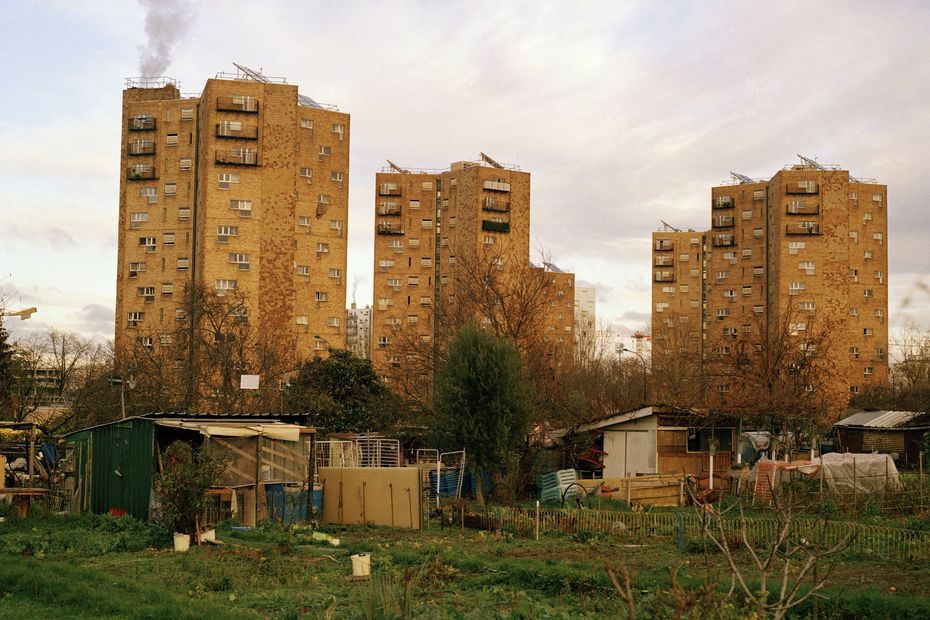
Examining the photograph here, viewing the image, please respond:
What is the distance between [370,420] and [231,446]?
1794cm

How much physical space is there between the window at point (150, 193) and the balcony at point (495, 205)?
1393 inches

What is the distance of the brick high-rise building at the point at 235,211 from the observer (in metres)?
74.3

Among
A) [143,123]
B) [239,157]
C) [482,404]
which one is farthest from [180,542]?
[143,123]

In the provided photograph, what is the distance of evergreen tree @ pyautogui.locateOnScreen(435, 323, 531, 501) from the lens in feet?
105

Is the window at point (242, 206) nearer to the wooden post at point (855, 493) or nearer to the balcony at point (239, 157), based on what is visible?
the balcony at point (239, 157)

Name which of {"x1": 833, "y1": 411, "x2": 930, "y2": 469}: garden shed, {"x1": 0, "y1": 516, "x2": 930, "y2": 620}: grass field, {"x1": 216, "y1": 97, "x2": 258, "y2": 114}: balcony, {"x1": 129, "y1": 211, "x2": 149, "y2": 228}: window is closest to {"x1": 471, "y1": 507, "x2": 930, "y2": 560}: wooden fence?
{"x1": 0, "y1": 516, "x2": 930, "y2": 620}: grass field

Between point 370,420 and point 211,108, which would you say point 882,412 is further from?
point 211,108

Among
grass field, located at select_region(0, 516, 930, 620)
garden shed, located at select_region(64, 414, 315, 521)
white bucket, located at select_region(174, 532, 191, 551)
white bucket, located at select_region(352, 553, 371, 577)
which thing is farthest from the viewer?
garden shed, located at select_region(64, 414, 315, 521)

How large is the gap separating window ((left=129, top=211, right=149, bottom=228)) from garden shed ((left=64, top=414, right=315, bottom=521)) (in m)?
50.6

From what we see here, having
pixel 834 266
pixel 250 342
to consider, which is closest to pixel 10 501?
pixel 250 342

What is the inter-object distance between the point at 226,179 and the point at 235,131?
3668 millimetres

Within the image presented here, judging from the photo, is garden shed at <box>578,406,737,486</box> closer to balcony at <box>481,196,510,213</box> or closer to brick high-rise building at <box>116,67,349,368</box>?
brick high-rise building at <box>116,67,349,368</box>

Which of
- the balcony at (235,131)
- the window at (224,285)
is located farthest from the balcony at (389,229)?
the window at (224,285)

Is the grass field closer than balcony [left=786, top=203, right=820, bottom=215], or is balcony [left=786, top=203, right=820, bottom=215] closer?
the grass field
